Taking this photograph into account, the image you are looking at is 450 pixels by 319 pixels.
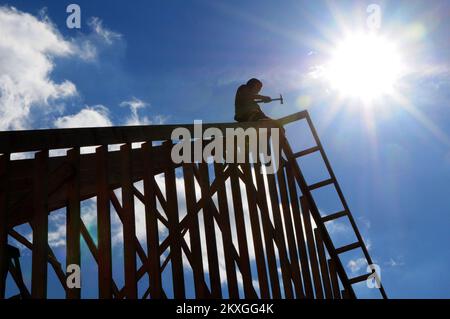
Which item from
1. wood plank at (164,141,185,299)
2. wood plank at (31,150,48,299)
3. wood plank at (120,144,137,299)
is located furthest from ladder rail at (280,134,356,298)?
wood plank at (31,150,48,299)

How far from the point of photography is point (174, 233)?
6230 millimetres

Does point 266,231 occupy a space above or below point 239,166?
below

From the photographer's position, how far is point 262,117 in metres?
10.1

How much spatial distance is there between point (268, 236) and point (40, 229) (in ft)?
12.4

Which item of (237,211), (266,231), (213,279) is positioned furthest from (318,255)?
(213,279)

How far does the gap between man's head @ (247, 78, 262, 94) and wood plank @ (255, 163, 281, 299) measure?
10.1ft

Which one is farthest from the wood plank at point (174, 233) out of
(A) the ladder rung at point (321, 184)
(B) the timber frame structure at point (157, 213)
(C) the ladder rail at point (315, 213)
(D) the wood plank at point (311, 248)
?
(A) the ladder rung at point (321, 184)

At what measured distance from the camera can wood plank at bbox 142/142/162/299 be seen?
18.8 ft

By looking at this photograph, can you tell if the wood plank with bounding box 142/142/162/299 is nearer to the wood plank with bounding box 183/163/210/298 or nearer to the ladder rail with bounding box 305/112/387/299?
the wood plank with bounding box 183/163/210/298

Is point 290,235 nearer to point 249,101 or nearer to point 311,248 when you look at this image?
point 311,248

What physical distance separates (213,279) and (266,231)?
1687 mm

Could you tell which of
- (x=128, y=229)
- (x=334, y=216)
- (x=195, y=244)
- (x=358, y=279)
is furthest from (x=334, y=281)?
(x=128, y=229)
